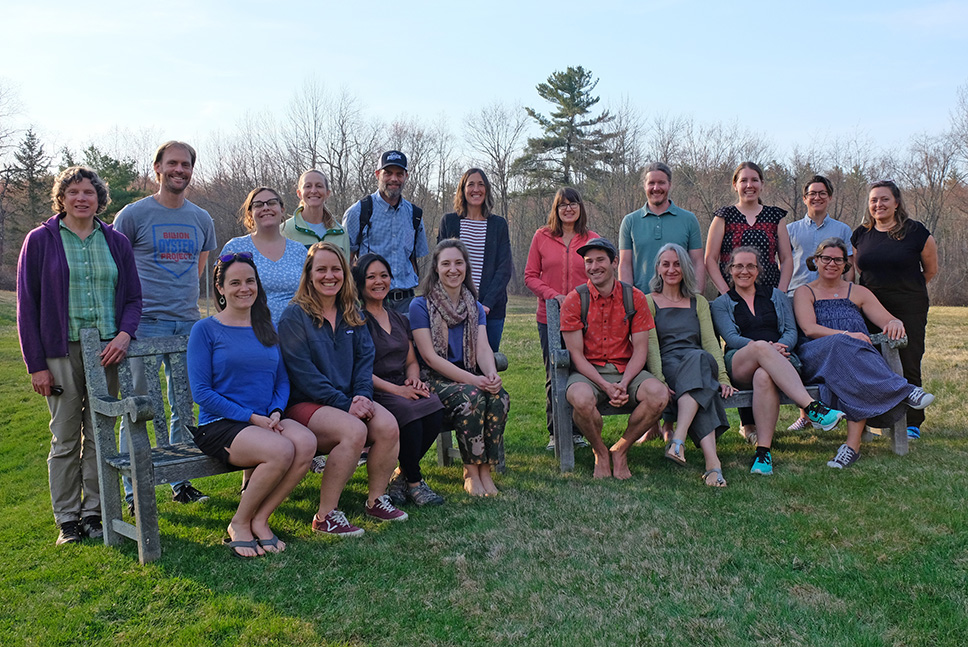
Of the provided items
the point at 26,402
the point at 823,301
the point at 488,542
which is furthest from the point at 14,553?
the point at 26,402

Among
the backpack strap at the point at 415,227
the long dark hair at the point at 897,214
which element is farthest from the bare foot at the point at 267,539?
the long dark hair at the point at 897,214

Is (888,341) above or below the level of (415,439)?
above

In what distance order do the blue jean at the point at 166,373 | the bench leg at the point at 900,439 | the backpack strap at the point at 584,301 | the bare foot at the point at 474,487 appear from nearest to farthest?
the blue jean at the point at 166,373, the bare foot at the point at 474,487, the backpack strap at the point at 584,301, the bench leg at the point at 900,439

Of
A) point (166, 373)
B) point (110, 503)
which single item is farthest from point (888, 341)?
point (110, 503)

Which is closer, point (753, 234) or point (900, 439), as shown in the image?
point (900, 439)

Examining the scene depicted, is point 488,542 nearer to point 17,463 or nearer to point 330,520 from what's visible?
point 330,520

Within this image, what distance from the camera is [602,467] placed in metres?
5.27

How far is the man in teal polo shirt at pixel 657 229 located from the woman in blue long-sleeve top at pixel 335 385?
2.57m

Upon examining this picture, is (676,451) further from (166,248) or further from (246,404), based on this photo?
(166,248)

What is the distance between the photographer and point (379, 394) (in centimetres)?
482

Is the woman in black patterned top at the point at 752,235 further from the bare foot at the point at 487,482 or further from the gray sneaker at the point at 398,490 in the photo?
the gray sneaker at the point at 398,490

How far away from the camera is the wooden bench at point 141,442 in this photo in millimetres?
3846

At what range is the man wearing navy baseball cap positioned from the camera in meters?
5.75

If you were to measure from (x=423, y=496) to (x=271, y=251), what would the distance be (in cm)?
201
